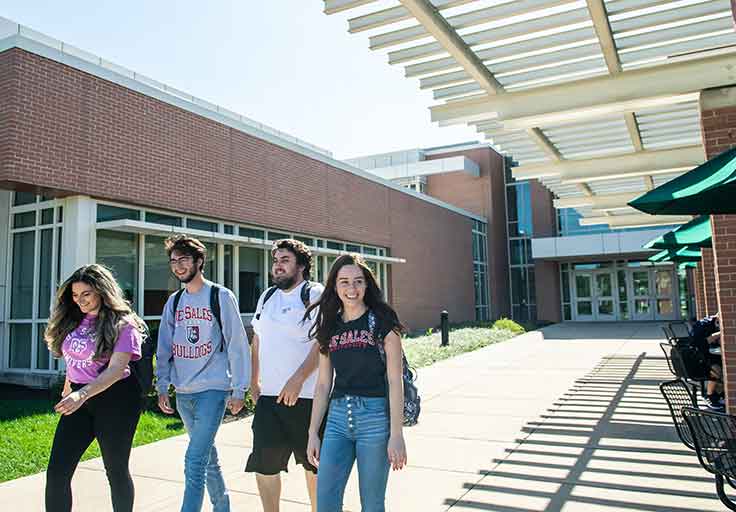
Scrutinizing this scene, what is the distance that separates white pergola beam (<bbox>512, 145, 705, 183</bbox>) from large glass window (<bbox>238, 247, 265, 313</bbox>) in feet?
21.2

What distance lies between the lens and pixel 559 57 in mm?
6766

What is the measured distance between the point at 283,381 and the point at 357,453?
2.79 ft

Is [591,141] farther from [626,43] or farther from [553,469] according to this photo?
[553,469]

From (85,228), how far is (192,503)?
804 centimetres

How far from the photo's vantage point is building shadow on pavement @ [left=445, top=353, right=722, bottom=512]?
4.27 meters

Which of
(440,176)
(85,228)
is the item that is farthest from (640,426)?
(440,176)

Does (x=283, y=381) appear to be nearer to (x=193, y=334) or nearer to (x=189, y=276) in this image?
(x=193, y=334)

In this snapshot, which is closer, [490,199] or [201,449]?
[201,449]

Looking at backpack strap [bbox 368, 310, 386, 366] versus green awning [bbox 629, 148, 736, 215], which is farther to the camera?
green awning [bbox 629, 148, 736, 215]

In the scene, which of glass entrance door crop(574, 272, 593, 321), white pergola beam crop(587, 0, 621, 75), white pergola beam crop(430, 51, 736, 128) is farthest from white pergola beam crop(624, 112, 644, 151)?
glass entrance door crop(574, 272, 593, 321)

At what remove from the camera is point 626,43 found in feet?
20.9

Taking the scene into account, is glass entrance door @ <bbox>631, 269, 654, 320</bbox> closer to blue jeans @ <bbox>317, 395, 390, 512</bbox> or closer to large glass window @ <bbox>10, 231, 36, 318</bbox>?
large glass window @ <bbox>10, 231, 36, 318</bbox>

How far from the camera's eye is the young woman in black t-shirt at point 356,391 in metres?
2.87

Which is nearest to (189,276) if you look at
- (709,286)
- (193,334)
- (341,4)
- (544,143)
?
(193,334)
